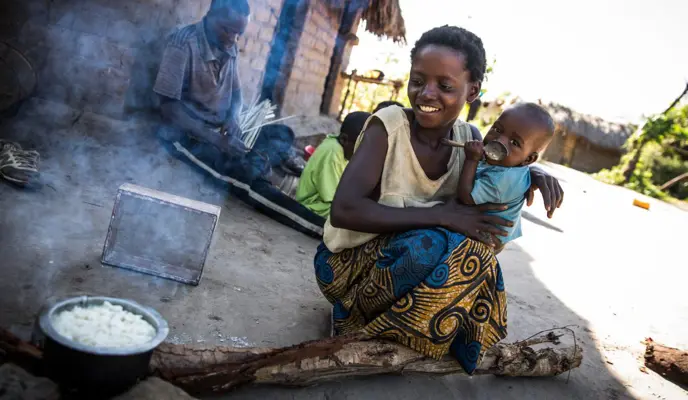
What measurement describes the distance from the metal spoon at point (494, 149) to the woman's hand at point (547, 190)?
0.71ft

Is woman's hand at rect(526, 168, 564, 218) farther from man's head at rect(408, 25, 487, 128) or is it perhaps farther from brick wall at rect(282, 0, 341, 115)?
brick wall at rect(282, 0, 341, 115)

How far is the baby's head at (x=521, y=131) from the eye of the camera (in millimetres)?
2141

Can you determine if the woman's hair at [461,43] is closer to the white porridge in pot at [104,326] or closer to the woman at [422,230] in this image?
the woman at [422,230]

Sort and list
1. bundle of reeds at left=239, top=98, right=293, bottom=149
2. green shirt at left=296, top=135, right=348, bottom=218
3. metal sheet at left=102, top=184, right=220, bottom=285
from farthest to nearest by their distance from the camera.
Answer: bundle of reeds at left=239, top=98, right=293, bottom=149 < green shirt at left=296, top=135, right=348, bottom=218 < metal sheet at left=102, top=184, right=220, bottom=285

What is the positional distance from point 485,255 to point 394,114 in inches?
26.0

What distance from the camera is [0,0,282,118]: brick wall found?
3746mm

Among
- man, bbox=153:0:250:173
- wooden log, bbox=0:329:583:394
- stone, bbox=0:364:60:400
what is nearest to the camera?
stone, bbox=0:364:60:400

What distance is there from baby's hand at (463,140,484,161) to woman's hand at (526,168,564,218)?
12.3 inches

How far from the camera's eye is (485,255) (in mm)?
1923

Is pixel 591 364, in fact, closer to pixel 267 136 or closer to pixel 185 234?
pixel 185 234

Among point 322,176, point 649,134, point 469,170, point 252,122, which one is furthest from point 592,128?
point 469,170

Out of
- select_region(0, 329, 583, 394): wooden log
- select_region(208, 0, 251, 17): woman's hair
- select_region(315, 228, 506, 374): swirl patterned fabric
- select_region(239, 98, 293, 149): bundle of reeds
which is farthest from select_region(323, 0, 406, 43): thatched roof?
select_region(0, 329, 583, 394): wooden log

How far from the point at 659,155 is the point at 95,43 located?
18437 millimetres

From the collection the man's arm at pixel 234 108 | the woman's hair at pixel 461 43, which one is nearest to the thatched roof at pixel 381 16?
the man's arm at pixel 234 108
